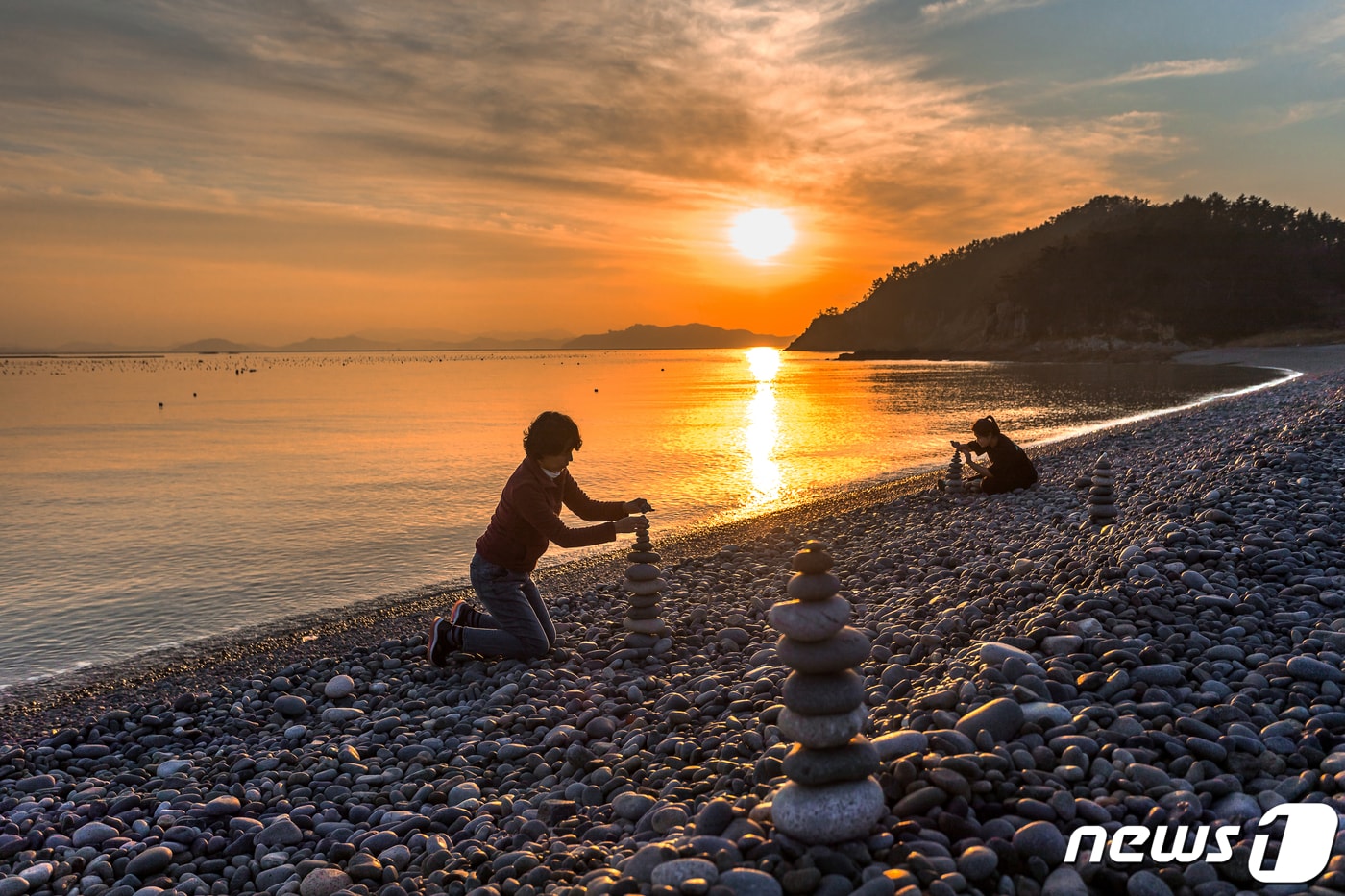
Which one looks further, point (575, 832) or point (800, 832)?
point (575, 832)

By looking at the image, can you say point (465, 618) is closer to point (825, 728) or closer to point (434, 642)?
point (434, 642)

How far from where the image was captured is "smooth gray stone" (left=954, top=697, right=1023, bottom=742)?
4754mm

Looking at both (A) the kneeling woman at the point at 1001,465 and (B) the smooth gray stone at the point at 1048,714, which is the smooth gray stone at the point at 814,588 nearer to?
→ (B) the smooth gray stone at the point at 1048,714

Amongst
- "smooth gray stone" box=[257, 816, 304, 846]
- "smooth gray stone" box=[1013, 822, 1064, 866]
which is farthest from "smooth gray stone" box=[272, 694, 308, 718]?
"smooth gray stone" box=[1013, 822, 1064, 866]

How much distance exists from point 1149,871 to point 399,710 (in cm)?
651

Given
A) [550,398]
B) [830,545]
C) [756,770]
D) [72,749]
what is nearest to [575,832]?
[756,770]

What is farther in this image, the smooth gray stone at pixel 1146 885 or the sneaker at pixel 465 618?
the sneaker at pixel 465 618

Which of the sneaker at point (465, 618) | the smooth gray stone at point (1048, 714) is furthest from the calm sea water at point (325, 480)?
the smooth gray stone at point (1048, 714)

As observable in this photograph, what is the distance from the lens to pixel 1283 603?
249 inches

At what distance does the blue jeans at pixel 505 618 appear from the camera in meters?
8.40

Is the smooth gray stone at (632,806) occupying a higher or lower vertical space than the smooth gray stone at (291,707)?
higher

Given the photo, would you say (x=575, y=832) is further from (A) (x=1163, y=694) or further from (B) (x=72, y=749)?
(B) (x=72, y=749)

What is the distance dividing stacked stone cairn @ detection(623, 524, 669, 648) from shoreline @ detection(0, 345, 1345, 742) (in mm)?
4144

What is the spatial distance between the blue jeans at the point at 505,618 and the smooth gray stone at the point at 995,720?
4.94m
